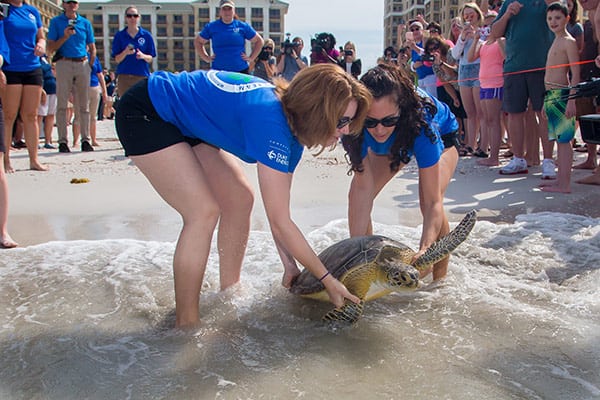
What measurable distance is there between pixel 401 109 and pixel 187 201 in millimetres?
1129

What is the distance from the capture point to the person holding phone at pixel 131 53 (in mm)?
7586

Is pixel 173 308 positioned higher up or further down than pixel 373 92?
further down

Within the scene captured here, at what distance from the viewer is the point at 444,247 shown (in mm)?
2529

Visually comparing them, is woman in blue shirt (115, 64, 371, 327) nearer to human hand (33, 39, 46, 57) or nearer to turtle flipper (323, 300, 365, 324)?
turtle flipper (323, 300, 365, 324)

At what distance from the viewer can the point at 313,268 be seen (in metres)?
2.25

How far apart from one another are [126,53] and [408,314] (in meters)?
6.11

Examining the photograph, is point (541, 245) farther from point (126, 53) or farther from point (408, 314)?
point (126, 53)

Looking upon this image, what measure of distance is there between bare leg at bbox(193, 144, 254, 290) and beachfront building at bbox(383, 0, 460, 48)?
87182 mm

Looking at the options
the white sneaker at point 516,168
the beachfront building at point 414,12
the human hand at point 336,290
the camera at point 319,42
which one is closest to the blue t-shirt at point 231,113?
the human hand at point 336,290

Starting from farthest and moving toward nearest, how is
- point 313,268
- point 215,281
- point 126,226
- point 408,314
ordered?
point 126,226 → point 215,281 → point 408,314 → point 313,268

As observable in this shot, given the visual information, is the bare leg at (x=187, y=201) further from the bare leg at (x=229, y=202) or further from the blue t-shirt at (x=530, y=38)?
the blue t-shirt at (x=530, y=38)

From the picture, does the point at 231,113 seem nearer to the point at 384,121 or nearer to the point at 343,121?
the point at 343,121

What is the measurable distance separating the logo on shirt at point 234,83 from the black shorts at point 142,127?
273 mm

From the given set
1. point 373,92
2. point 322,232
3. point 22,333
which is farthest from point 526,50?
point 22,333
